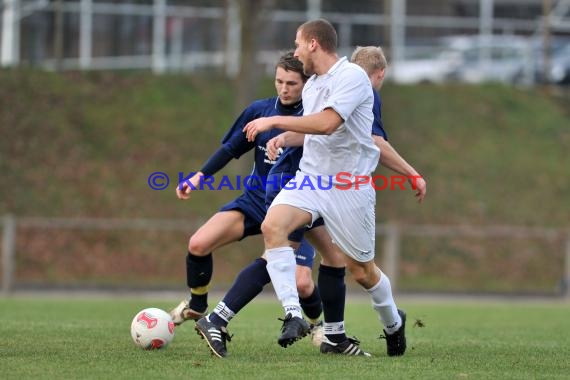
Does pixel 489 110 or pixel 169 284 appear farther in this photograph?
pixel 489 110

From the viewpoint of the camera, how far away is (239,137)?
295 inches

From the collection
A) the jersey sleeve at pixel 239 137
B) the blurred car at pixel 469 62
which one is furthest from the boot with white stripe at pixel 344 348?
the blurred car at pixel 469 62

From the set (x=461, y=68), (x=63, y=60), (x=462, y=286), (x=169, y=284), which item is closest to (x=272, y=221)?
(x=169, y=284)

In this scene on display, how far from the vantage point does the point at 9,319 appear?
9.51 m

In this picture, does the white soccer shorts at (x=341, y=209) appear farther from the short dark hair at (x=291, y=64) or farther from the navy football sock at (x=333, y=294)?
the short dark hair at (x=291, y=64)

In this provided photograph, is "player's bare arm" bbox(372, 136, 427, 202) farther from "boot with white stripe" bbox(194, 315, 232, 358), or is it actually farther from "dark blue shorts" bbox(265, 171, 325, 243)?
"boot with white stripe" bbox(194, 315, 232, 358)

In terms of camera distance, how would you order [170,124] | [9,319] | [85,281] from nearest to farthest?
[9,319] → [85,281] → [170,124]

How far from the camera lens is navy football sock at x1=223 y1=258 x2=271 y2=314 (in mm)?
6730

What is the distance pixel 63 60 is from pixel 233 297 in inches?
733

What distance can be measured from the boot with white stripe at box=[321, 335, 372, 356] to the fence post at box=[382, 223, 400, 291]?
432 inches

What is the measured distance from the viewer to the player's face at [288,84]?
7.19 m

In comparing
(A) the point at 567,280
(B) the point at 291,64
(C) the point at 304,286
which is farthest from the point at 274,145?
(A) the point at 567,280

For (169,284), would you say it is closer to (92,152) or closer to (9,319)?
(92,152)

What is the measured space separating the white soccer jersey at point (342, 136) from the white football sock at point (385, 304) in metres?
0.78
